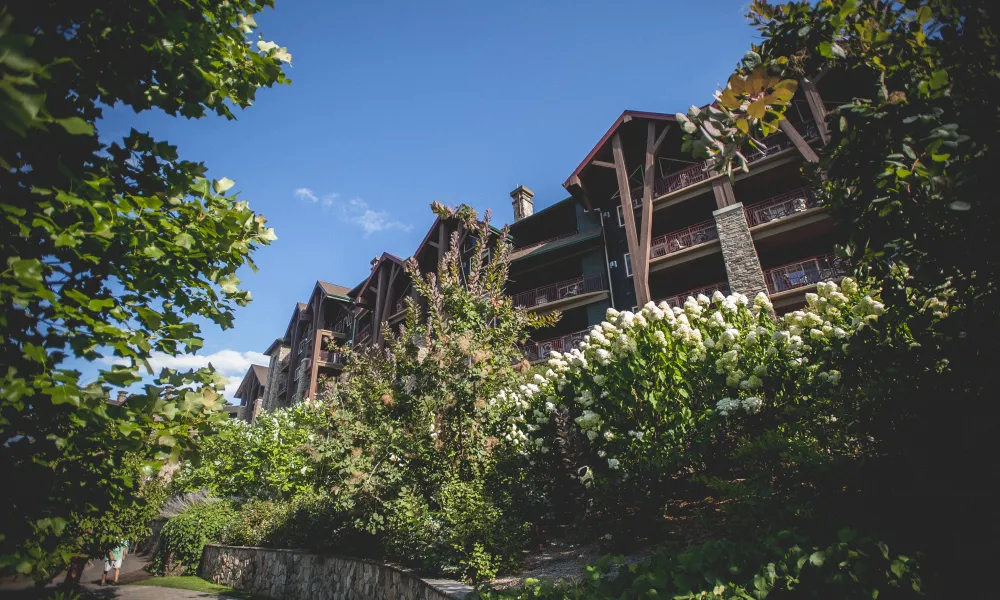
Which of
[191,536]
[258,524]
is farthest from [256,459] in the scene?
[258,524]

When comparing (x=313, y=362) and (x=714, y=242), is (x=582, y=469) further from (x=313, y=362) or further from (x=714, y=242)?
(x=313, y=362)

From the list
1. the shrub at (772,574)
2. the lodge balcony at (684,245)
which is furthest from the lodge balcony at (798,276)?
the shrub at (772,574)

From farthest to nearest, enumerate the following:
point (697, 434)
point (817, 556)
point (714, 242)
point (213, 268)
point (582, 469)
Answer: point (714, 242), point (582, 469), point (697, 434), point (213, 268), point (817, 556)

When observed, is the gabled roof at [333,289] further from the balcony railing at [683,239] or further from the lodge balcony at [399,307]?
the balcony railing at [683,239]

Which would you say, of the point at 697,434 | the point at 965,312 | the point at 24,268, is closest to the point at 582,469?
the point at 697,434

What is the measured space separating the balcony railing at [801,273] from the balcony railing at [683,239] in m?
2.51

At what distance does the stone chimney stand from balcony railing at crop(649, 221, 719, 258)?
30.8ft

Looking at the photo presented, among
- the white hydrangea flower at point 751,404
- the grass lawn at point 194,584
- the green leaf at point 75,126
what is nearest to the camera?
the green leaf at point 75,126

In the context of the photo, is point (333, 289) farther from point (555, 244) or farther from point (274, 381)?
point (555, 244)

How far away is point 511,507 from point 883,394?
4.36 metres

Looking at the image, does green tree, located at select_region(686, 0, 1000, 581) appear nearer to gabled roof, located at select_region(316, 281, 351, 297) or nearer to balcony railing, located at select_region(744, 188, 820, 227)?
balcony railing, located at select_region(744, 188, 820, 227)

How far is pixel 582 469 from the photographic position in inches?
231

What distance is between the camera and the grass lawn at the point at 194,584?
10.8 meters

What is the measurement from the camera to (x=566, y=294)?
71.4 ft
